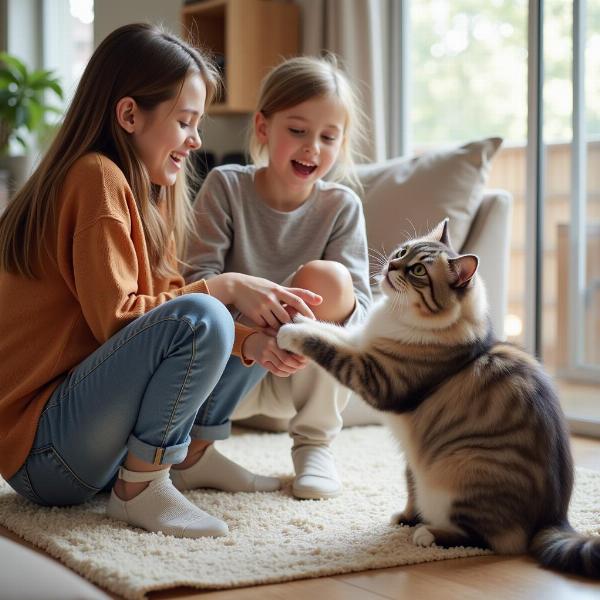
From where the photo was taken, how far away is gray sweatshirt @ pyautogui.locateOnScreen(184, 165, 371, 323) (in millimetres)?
2279

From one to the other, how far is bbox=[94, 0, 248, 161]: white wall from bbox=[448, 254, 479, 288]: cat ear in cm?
261

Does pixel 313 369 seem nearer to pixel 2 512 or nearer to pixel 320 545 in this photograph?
pixel 320 545

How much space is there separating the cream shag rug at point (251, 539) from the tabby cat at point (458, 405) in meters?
0.09

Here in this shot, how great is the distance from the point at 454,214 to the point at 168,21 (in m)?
2.37

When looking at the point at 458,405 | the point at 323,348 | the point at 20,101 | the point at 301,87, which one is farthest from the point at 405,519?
the point at 20,101

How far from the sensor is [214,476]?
2.01 m

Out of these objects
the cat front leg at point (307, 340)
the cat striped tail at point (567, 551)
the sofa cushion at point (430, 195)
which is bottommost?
the cat striped tail at point (567, 551)

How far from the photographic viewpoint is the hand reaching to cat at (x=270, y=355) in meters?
1.76

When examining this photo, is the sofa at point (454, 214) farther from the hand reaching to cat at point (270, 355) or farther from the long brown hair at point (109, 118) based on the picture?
the long brown hair at point (109, 118)

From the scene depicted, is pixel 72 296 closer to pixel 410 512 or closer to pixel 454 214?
pixel 410 512

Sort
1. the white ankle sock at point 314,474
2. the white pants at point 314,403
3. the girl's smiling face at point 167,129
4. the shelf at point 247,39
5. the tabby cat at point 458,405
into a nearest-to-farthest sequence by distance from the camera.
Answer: the tabby cat at point 458,405
the girl's smiling face at point 167,129
the white ankle sock at point 314,474
the white pants at point 314,403
the shelf at point 247,39

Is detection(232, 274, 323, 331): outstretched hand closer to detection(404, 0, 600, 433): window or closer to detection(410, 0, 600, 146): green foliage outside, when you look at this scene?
detection(404, 0, 600, 433): window

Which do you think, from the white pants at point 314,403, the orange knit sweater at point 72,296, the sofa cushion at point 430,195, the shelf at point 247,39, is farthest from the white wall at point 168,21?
the orange knit sweater at point 72,296

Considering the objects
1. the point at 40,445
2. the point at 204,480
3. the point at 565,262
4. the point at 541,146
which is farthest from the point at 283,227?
the point at 565,262
